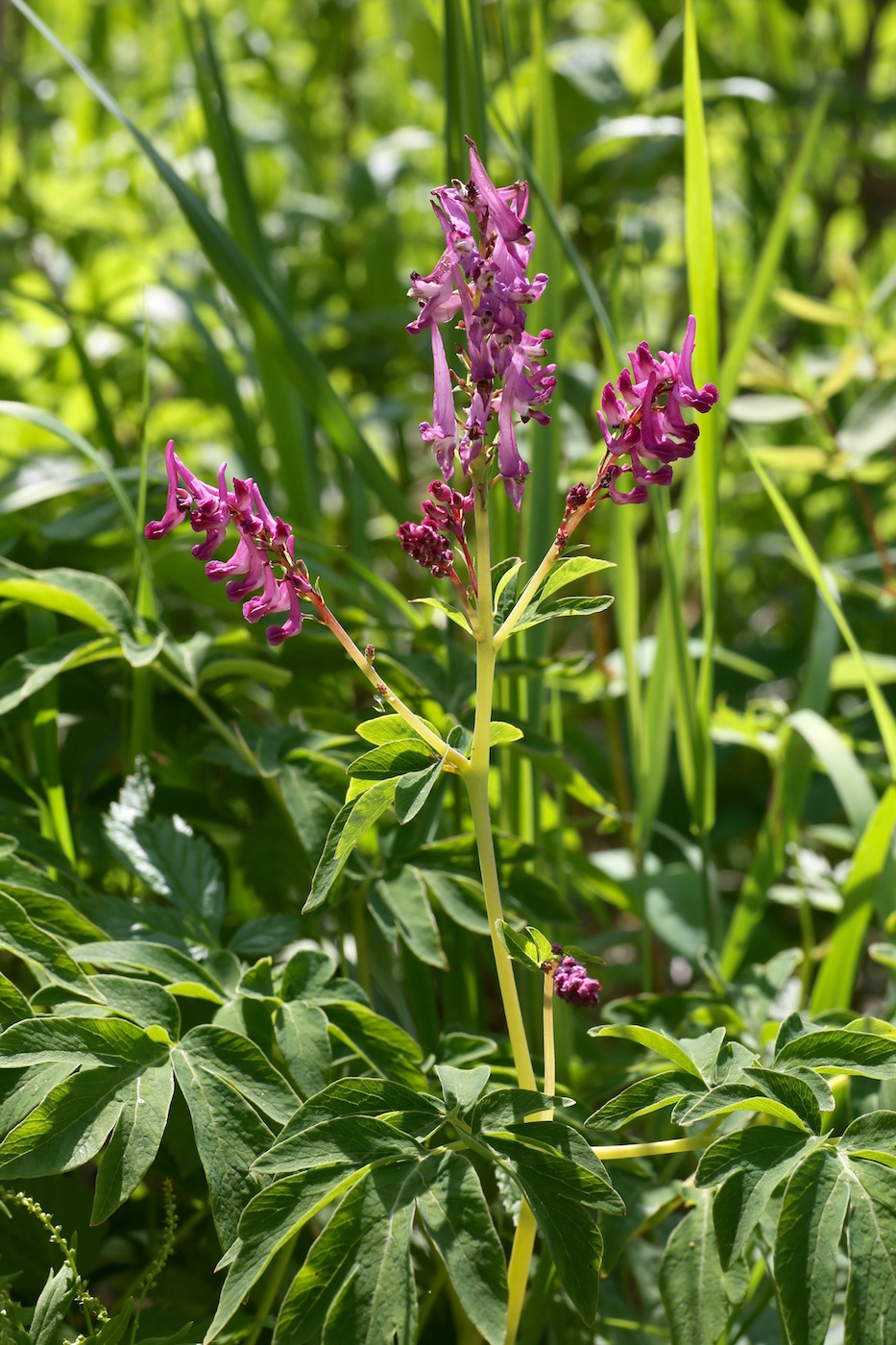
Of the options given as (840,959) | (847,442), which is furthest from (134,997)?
(847,442)

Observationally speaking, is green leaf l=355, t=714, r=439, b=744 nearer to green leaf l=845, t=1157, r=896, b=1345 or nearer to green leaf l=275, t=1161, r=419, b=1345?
green leaf l=275, t=1161, r=419, b=1345

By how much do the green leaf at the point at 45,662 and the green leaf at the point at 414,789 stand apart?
0.37m

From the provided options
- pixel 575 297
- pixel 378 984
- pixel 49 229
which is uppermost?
pixel 49 229

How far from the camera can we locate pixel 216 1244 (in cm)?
82

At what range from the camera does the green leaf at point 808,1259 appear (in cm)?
59

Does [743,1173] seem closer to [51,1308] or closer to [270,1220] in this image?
[270,1220]

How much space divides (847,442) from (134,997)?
4.05 feet

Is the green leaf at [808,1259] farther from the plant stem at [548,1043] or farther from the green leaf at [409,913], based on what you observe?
the green leaf at [409,913]

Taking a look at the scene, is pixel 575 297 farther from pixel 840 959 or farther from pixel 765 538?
pixel 840 959

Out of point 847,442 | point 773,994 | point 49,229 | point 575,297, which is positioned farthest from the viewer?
point 49,229

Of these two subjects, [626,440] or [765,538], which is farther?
[765,538]

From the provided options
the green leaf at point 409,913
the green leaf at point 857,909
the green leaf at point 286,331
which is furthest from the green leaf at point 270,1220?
the green leaf at point 286,331

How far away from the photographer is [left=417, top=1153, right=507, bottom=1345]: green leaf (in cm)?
59

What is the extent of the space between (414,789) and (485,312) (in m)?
0.26
